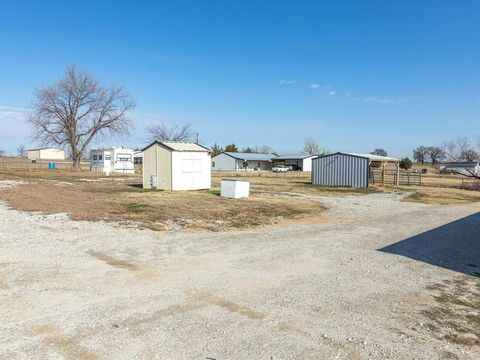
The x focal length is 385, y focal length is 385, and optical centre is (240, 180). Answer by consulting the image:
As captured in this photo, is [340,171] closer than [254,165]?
Yes

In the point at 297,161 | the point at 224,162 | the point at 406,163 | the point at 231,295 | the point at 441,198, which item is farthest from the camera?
the point at 297,161

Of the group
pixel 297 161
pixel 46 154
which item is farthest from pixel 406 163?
pixel 46 154

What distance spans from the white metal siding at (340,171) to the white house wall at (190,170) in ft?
40.7

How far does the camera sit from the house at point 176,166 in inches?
831

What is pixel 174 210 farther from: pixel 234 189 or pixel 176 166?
pixel 176 166

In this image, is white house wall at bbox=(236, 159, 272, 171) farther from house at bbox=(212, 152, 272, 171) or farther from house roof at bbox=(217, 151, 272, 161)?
house roof at bbox=(217, 151, 272, 161)

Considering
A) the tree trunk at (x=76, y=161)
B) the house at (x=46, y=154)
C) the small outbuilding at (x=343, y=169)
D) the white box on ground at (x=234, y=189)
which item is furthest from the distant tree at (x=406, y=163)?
the house at (x=46, y=154)

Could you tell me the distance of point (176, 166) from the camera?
2120 cm

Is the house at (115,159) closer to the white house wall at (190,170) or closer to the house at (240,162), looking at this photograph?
the house at (240,162)

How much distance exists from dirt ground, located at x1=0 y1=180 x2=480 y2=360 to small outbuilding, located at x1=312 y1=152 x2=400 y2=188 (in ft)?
64.3

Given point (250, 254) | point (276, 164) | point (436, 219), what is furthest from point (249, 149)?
point (250, 254)

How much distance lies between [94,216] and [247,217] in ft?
15.9

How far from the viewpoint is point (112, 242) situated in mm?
8492

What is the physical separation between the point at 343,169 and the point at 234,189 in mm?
14850
